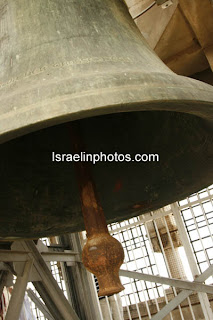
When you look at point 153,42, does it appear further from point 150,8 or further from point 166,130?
point 166,130

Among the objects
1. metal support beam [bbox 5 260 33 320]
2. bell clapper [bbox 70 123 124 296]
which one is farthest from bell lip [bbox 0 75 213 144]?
metal support beam [bbox 5 260 33 320]

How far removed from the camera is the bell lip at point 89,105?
3.36 ft

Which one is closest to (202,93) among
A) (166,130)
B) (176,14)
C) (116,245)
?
(116,245)

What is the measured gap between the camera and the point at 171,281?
5.38 meters

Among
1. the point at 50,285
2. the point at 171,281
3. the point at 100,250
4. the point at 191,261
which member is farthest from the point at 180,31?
the point at 191,261

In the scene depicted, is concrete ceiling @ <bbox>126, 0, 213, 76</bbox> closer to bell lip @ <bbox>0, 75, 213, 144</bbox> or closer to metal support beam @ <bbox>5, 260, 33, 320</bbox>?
bell lip @ <bbox>0, 75, 213, 144</bbox>

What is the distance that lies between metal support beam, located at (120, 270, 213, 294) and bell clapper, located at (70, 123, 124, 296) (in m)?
3.86

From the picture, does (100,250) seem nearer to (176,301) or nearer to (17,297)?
(17,297)

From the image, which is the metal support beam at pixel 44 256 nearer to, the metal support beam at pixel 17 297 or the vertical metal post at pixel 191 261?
the metal support beam at pixel 17 297

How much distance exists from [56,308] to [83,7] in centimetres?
364

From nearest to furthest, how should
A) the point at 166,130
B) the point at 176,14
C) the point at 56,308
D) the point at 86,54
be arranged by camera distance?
the point at 86,54
the point at 166,130
the point at 176,14
the point at 56,308

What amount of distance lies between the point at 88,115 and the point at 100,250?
1.70 ft

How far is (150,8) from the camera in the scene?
3.22 m

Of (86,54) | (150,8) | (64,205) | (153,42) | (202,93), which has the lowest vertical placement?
(202,93)
